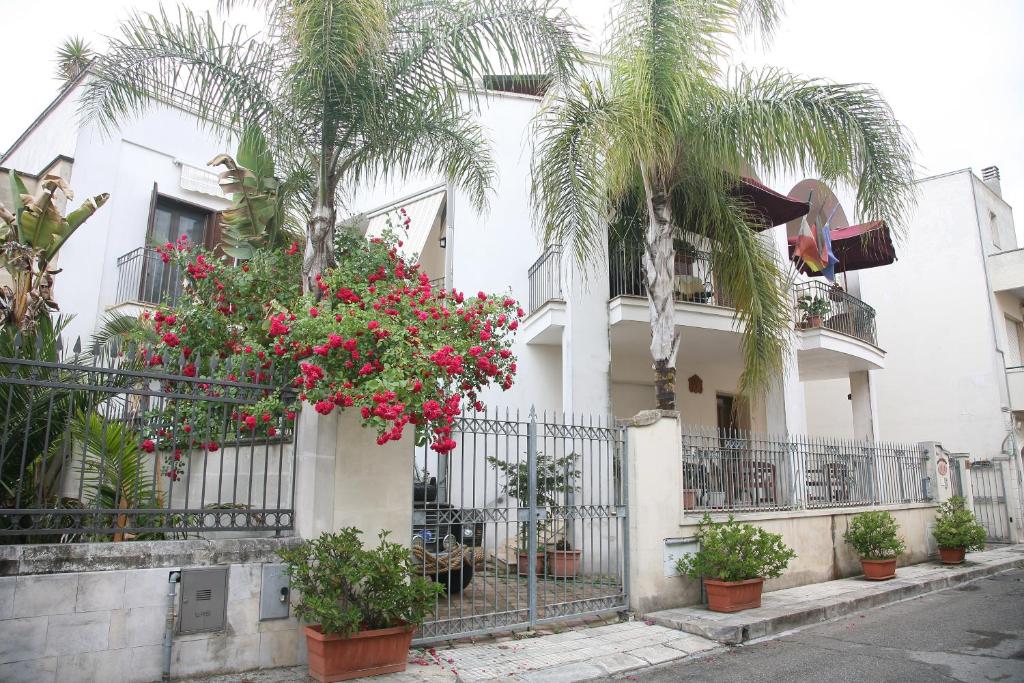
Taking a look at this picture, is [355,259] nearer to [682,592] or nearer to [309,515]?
[309,515]

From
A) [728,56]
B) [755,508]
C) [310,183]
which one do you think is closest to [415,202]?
[310,183]

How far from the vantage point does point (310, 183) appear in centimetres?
858

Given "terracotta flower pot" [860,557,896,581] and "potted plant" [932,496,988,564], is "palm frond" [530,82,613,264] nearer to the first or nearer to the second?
"terracotta flower pot" [860,557,896,581]

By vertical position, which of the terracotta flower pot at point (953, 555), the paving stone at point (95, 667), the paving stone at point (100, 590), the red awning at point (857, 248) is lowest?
the terracotta flower pot at point (953, 555)

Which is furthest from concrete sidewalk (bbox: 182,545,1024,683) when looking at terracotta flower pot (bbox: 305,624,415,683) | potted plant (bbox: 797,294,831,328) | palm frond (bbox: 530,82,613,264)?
potted plant (bbox: 797,294,831,328)

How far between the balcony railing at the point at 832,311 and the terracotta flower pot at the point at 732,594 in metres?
7.36

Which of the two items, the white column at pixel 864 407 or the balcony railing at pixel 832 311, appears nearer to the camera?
the balcony railing at pixel 832 311

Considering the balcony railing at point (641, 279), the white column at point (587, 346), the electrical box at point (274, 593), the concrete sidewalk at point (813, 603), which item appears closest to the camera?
the electrical box at point (274, 593)

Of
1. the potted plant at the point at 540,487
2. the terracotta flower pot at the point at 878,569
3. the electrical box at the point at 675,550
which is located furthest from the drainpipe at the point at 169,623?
the terracotta flower pot at the point at 878,569

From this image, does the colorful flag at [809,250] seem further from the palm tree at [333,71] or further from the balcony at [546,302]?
the palm tree at [333,71]

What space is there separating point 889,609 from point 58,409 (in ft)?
33.4

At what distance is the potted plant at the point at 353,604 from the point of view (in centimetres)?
524

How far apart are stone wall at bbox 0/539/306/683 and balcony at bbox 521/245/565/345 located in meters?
7.62

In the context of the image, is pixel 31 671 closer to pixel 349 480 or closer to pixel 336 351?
pixel 349 480
